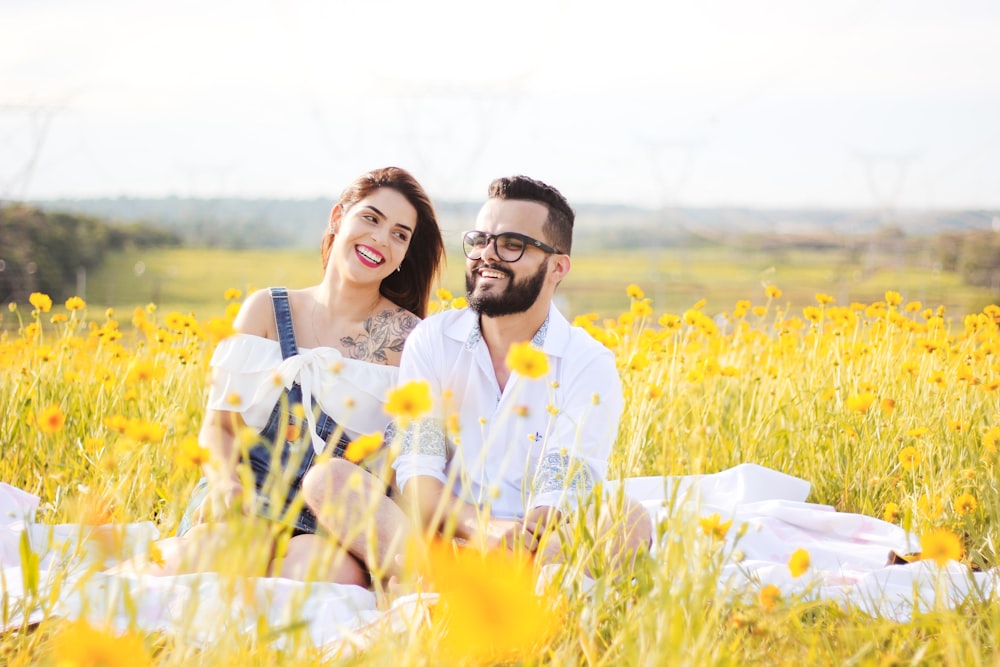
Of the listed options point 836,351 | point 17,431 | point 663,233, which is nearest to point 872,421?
point 836,351

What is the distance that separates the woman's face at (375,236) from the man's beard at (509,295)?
35 cm

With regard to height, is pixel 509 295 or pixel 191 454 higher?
pixel 509 295

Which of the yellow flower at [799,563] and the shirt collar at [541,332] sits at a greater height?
the shirt collar at [541,332]

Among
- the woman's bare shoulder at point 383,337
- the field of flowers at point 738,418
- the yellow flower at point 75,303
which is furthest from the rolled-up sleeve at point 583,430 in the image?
the yellow flower at point 75,303

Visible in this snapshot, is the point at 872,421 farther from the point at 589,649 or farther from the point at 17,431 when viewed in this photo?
the point at 17,431

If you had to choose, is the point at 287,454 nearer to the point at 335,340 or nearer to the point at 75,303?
the point at 335,340

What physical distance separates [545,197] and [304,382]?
3.05 ft

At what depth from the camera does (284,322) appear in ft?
9.73

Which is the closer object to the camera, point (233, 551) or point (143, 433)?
point (233, 551)

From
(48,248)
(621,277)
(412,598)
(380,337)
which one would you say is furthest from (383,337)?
(621,277)

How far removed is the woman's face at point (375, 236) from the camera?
2.93 m

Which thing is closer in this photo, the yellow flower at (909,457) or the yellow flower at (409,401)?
the yellow flower at (409,401)

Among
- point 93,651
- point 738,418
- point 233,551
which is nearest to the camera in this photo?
point 93,651

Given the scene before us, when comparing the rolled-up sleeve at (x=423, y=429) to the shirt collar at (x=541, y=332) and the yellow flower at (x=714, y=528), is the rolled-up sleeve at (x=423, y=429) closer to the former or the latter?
the shirt collar at (x=541, y=332)
